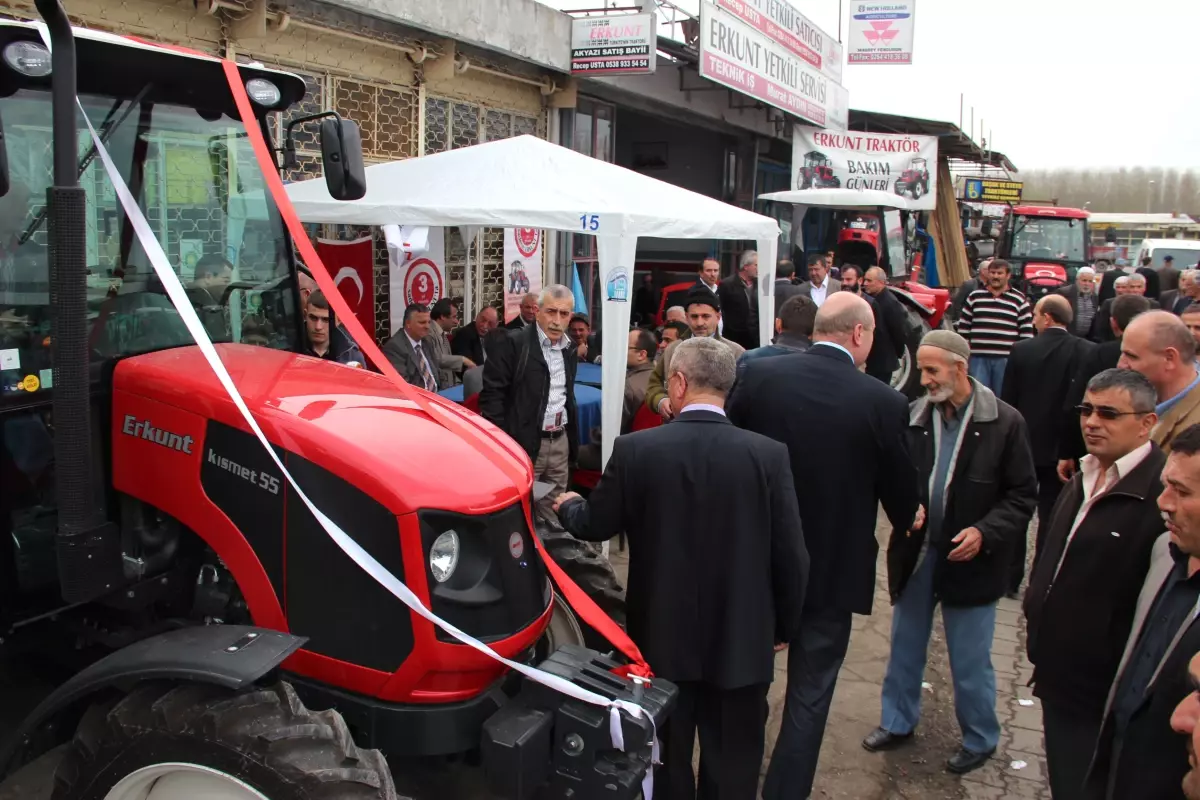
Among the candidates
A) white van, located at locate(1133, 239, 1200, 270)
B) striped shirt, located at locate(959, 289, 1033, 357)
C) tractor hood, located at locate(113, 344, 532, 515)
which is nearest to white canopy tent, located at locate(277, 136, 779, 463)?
striped shirt, located at locate(959, 289, 1033, 357)

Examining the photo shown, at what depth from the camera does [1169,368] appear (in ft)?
12.8

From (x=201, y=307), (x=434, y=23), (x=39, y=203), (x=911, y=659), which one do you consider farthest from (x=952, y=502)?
(x=434, y=23)

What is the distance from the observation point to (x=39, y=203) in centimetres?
281

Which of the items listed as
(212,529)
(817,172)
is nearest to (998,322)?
(212,529)

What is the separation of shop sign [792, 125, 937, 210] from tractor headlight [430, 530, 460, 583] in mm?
14927

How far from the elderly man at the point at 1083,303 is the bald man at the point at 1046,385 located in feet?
13.4

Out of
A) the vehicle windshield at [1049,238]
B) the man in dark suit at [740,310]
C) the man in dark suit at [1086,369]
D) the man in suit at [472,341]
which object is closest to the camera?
the man in dark suit at [1086,369]

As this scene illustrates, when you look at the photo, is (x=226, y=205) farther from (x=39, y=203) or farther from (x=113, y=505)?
(x=113, y=505)

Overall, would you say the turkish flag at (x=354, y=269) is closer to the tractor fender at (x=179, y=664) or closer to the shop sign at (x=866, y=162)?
the tractor fender at (x=179, y=664)

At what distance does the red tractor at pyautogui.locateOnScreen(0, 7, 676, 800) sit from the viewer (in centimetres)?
233

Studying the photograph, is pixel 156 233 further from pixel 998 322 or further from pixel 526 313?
pixel 998 322

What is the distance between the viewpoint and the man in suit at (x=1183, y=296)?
9083 mm

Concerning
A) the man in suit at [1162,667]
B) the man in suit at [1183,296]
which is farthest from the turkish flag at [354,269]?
the man in suit at [1183,296]

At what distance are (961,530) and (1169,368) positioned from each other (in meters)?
1.12
